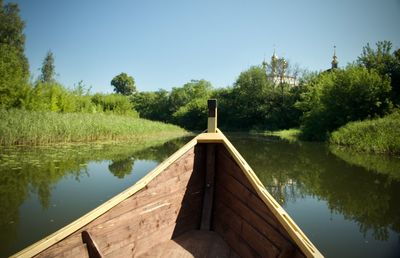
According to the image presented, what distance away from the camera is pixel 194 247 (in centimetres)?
278

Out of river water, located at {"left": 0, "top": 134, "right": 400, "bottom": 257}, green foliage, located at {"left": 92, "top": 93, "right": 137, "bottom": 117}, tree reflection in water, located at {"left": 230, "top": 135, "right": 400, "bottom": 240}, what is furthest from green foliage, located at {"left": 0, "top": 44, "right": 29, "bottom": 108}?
tree reflection in water, located at {"left": 230, "top": 135, "right": 400, "bottom": 240}

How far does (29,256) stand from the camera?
154cm

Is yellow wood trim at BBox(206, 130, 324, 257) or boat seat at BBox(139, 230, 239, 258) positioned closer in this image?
yellow wood trim at BBox(206, 130, 324, 257)

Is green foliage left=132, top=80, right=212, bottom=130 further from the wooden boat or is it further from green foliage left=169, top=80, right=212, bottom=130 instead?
the wooden boat

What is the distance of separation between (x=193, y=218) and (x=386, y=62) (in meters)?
25.4

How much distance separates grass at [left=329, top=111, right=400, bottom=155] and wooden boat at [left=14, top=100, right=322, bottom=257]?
12.5 metres

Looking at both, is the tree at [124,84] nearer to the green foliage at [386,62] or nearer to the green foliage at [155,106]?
the green foliage at [155,106]

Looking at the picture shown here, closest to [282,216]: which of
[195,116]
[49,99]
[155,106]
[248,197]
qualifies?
[248,197]

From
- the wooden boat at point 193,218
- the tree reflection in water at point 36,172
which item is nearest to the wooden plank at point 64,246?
the wooden boat at point 193,218

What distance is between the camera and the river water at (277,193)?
3.96m

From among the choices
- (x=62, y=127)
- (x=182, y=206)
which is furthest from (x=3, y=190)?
(x=62, y=127)

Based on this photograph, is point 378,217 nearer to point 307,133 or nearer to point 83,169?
point 83,169

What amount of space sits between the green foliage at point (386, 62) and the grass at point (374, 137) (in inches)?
190

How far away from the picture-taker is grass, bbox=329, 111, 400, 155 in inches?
514
